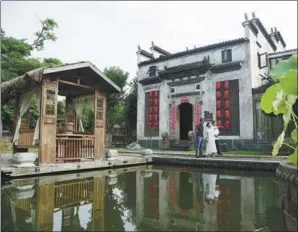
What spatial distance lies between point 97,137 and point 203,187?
4.26 meters

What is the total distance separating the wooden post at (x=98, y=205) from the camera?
2879 mm

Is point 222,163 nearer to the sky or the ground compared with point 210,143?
nearer to the ground

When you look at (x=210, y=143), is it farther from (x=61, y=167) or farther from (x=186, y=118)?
(x=186, y=118)

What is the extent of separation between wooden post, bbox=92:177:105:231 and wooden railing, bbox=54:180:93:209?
10 centimetres

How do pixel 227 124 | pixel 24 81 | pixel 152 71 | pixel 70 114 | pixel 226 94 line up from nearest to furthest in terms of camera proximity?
pixel 24 81 → pixel 70 114 → pixel 227 124 → pixel 226 94 → pixel 152 71

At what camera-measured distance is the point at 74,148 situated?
7.82 metres

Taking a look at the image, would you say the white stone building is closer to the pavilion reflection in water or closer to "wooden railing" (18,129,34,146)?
"wooden railing" (18,129,34,146)

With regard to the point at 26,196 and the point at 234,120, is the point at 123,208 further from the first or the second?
the point at 234,120

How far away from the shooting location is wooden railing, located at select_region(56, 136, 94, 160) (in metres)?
7.53

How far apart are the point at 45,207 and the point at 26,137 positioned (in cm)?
615

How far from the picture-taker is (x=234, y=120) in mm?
14258

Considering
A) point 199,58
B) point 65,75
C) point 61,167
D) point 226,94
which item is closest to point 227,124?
point 226,94

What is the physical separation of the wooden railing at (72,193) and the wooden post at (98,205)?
0.10m

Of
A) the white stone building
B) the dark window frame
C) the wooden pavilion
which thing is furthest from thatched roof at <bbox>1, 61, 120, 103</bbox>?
the dark window frame
